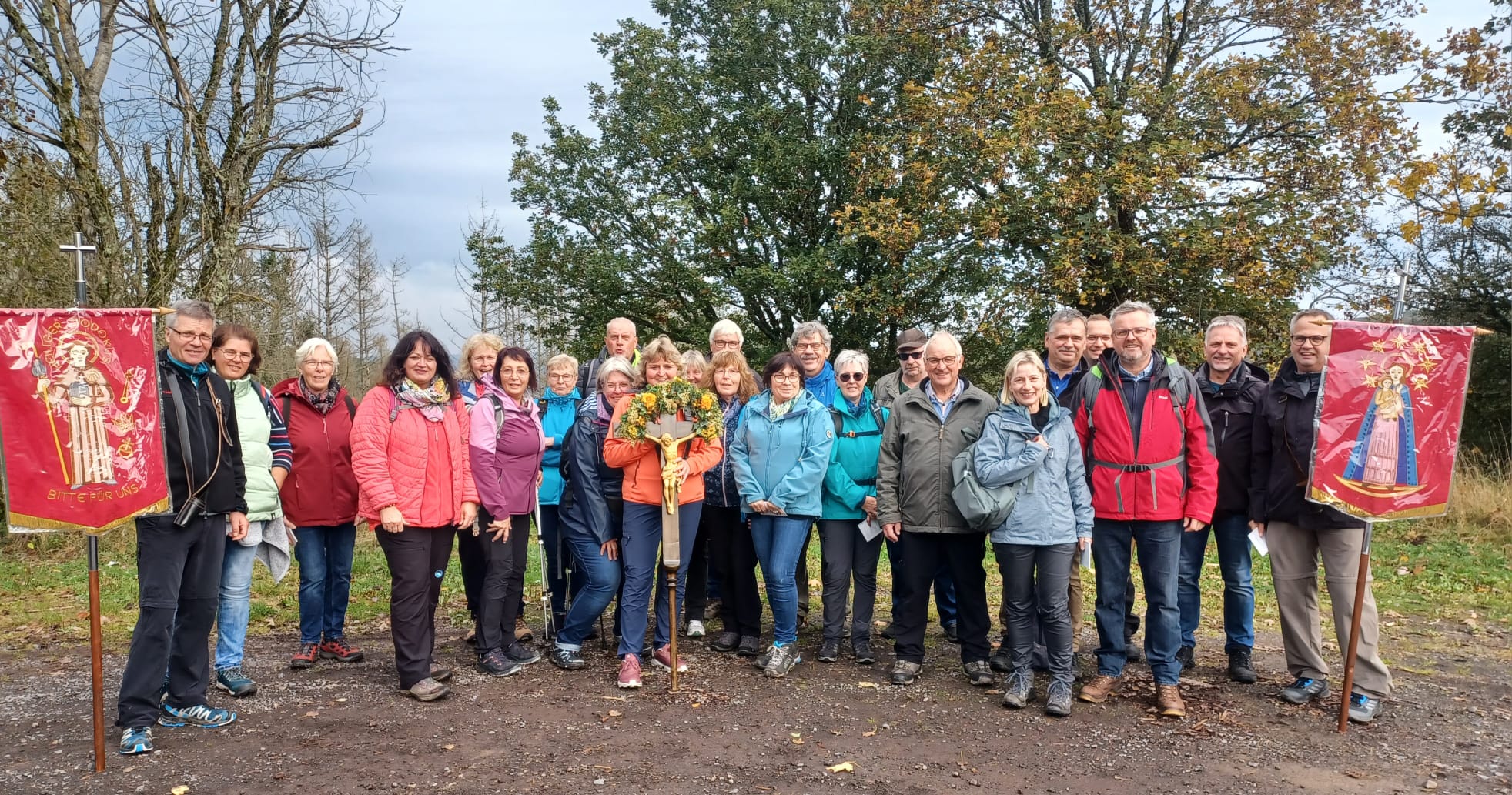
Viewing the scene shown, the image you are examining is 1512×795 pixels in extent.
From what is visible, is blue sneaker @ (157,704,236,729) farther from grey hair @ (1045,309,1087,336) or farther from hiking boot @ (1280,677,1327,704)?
hiking boot @ (1280,677,1327,704)

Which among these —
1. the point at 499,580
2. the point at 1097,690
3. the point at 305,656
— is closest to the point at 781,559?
the point at 499,580

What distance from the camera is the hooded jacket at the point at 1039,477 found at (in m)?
5.04

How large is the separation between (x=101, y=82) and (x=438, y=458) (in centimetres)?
954

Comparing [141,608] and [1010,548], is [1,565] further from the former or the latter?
[1010,548]

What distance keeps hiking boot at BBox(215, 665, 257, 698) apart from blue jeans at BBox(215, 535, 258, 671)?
0.09 feet

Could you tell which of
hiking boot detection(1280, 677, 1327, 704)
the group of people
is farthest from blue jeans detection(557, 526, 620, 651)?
hiking boot detection(1280, 677, 1327, 704)

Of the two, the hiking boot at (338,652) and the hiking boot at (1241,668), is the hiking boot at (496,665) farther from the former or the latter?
the hiking boot at (1241,668)

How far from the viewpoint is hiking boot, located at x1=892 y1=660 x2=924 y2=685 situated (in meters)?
5.56

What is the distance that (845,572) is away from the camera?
5902 mm

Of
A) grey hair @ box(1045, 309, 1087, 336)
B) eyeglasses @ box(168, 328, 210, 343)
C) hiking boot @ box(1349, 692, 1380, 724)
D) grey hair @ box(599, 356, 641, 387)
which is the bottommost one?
hiking boot @ box(1349, 692, 1380, 724)

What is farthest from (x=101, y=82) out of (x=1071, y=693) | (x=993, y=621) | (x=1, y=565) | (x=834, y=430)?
(x=1071, y=693)

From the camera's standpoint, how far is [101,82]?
11.0 metres

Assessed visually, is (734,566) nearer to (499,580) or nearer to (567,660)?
(567,660)

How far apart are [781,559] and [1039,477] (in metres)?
1.67
